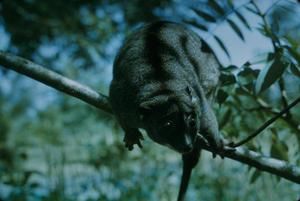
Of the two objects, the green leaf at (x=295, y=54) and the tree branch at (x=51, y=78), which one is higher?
the tree branch at (x=51, y=78)

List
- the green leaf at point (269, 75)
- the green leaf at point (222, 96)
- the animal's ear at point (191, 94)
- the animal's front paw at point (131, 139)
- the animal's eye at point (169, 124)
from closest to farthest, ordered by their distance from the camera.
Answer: the green leaf at point (269, 75) → the green leaf at point (222, 96) → the animal's eye at point (169, 124) → the animal's ear at point (191, 94) → the animal's front paw at point (131, 139)

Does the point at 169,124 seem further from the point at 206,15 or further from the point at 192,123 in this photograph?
the point at 206,15

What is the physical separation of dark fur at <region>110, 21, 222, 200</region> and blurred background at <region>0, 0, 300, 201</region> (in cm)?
21

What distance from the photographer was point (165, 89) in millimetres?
4078

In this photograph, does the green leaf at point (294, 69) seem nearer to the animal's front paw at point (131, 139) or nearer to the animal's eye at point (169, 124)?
the animal's eye at point (169, 124)

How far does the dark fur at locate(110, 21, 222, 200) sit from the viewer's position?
3926 millimetres

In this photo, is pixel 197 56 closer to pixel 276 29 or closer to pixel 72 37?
pixel 276 29

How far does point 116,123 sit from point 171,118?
3073 mm

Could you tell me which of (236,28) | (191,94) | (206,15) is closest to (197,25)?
(206,15)

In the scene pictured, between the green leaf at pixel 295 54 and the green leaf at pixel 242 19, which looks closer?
the green leaf at pixel 295 54

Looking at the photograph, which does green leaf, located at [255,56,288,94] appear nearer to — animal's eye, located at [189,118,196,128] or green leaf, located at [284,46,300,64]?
green leaf, located at [284,46,300,64]

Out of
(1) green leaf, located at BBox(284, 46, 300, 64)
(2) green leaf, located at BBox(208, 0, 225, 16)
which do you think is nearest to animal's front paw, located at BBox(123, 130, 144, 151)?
(2) green leaf, located at BBox(208, 0, 225, 16)

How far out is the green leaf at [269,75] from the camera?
3100mm

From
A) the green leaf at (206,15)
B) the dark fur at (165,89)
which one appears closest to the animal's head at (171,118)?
the dark fur at (165,89)
